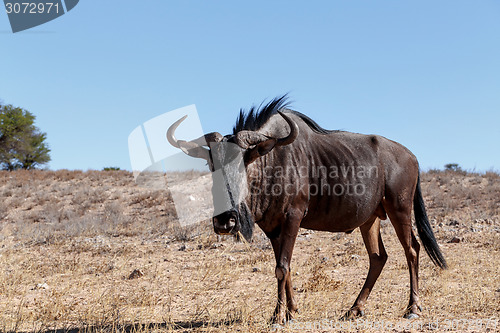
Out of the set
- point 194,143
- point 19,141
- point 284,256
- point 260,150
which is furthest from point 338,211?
point 19,141

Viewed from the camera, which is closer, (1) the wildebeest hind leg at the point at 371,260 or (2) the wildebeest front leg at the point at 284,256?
(2) the wildebeest front leg at the point at 284,256

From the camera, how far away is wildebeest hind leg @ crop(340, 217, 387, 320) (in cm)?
551

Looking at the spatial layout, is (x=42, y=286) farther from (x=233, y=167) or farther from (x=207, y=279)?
(x=233, y=167)

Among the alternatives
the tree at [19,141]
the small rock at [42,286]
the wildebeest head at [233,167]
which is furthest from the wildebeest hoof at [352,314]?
the tree at [19,141]

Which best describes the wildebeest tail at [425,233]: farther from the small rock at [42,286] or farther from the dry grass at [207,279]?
the small rock at [42,286]

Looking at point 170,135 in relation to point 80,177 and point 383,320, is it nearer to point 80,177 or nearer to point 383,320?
point 383,320

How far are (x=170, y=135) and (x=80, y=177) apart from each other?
2248 cm

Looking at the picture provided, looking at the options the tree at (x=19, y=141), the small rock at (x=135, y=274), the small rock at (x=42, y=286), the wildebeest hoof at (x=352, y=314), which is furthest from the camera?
the tree at (x=19, y=141)

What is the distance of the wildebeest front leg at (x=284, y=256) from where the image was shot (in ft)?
15.6

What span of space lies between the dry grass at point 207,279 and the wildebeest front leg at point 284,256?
0.78ft

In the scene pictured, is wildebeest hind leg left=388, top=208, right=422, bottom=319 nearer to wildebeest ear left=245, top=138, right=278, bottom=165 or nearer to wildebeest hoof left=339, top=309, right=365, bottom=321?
wildebeest hoof left=339, top=309, right=365, bottom=321

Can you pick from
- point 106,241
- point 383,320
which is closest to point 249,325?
point 383,320

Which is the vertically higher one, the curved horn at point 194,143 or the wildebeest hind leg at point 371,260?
the curved horn at point 194,143

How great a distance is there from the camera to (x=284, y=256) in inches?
189
